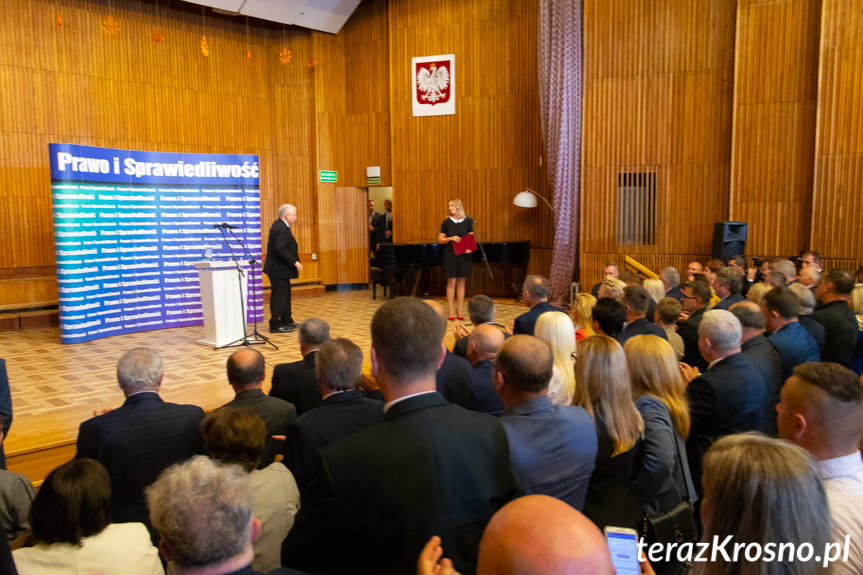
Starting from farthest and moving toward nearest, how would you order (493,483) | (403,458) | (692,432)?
(692,432) → (493,483) → (403,458)

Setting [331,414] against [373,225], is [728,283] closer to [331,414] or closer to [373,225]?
[331,414]

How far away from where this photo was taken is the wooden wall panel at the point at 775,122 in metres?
8.13

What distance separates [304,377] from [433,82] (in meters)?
9.27

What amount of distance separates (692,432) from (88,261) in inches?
271

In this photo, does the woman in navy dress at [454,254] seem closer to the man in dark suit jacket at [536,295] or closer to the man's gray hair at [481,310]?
the man in dark suit jacket at [536,295]

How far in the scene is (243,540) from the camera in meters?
1.28

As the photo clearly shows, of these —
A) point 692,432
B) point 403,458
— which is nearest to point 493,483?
point 403,458

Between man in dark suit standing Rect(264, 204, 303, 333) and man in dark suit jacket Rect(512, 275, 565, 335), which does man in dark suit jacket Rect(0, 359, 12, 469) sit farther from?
man in dark suit standing Rect(264, 204, 303, 333)

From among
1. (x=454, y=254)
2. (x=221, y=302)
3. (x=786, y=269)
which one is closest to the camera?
(x=786, y=269)

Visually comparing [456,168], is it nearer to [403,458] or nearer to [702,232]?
[702,232]

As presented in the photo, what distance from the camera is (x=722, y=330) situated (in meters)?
2.89

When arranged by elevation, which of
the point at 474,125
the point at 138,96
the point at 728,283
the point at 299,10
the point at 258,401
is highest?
the point at 299,10

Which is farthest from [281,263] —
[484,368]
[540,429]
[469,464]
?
[469,464]

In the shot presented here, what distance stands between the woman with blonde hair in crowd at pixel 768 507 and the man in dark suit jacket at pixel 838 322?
3475 millimetres
